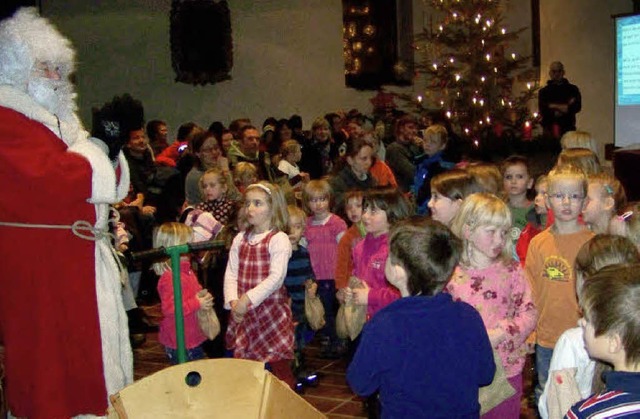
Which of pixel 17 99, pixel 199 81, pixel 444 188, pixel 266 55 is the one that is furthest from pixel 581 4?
pixel 17 99

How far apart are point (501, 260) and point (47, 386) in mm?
1884

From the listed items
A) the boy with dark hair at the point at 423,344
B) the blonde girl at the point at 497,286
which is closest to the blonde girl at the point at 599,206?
the blonde girl at the point at 497,286

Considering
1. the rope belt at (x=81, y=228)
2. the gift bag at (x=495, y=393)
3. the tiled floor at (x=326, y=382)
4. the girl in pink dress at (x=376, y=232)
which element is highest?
the rope belt at (x=81, y=228)

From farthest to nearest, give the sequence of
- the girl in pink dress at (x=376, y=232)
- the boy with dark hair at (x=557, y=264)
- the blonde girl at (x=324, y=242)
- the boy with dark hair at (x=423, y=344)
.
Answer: the blonde girl at (x=324, y=242) → the girl in pink dress at (x=376, y=232) → the boy with dark hair at (x=557, y=264) → the boy with dark hair at (x=423, y=344)

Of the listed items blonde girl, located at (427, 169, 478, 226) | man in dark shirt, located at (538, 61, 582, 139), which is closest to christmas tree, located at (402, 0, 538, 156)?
man in dark shirt, located at (538, 61, 582, 139)

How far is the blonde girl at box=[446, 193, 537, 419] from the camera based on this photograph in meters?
3.50

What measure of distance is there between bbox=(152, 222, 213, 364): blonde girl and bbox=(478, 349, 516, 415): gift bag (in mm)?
1815

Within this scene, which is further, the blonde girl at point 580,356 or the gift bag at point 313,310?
the gift bag at point 313,310

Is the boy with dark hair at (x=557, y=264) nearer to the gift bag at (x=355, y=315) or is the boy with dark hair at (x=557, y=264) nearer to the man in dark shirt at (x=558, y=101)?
the gift bag at (x=355, y=315)

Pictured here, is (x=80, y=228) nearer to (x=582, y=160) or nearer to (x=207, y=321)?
(x=207, y=321)

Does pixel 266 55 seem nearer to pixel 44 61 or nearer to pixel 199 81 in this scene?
pixel 199 81

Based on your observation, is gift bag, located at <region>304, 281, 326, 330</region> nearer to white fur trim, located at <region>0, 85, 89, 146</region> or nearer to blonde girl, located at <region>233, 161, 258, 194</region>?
blonde girl, located at <region>233, 161, 258, 194</region>

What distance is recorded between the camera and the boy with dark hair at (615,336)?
6.63 feet

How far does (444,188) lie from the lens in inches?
175
